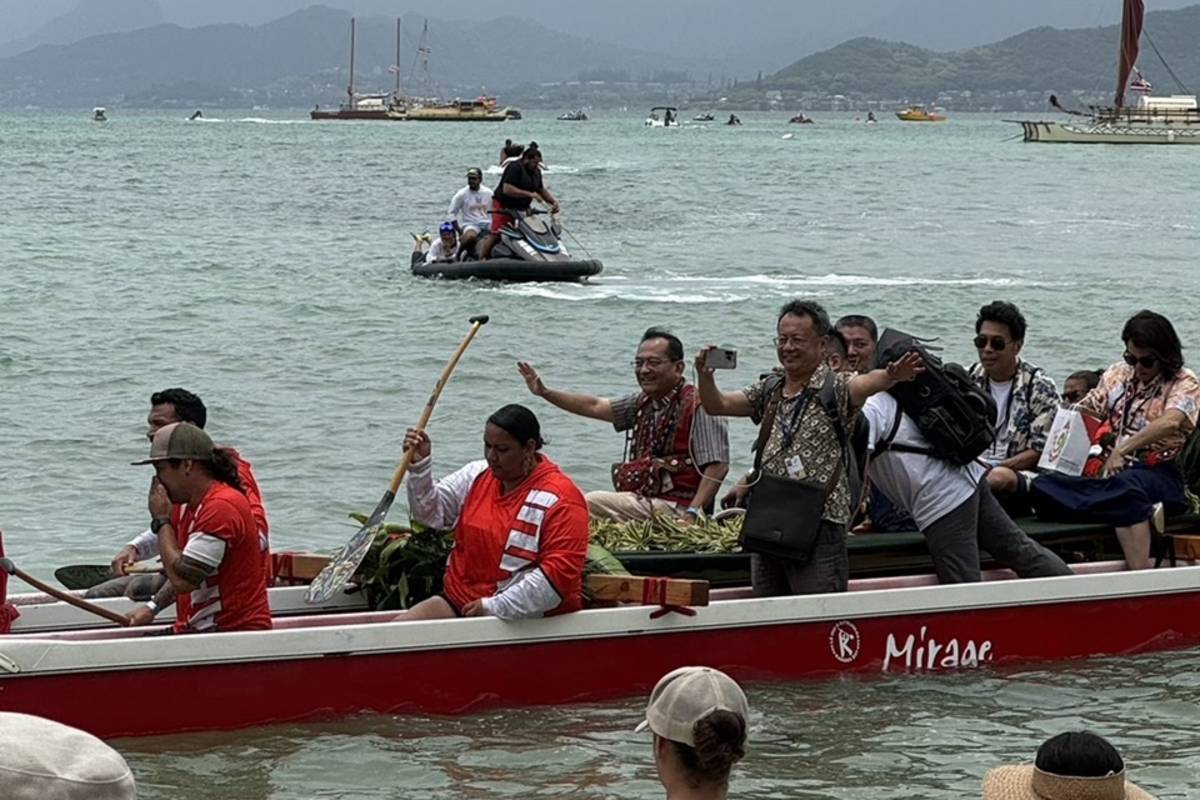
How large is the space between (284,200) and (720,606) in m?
39.6

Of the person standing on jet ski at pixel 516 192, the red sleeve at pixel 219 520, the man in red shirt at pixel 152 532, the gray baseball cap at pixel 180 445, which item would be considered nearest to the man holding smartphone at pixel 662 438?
the man in red shirt at pixel 152 532

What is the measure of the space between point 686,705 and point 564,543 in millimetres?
4239

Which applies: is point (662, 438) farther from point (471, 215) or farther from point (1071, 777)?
point (471, 215)

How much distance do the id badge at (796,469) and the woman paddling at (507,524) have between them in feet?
3.05

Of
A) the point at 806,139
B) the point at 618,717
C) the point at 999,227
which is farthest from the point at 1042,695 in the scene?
the point at 806,139

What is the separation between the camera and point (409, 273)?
97.8 feet

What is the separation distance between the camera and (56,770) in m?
2.74

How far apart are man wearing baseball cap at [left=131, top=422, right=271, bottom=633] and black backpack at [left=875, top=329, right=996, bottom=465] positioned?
9.25ft

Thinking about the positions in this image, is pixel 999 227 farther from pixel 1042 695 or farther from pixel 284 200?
pixel 1042 695

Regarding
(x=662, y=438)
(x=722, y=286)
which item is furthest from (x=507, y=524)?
A: (x=722, y=286)

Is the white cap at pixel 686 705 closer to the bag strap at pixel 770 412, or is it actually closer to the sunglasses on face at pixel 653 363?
the bag strap at pixel 770 412

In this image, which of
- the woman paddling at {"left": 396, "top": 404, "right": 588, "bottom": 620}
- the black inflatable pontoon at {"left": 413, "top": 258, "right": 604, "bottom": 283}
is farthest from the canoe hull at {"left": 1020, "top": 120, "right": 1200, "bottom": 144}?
the woman paddling at {"left": 396, "top": 404, "right": 588, "bottom": 620}

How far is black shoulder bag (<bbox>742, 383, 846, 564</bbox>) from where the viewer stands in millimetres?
8758

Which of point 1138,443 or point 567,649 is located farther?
point 1138,443
